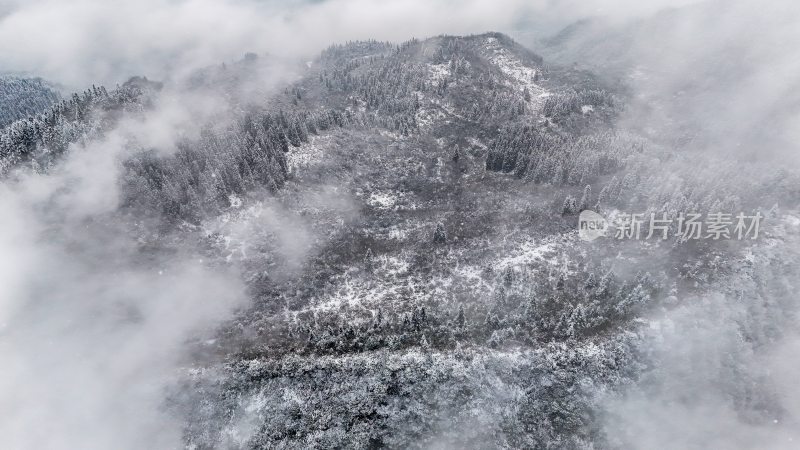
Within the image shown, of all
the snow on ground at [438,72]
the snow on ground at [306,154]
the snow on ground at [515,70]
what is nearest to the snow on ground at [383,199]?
the snow on ground at [306,154]

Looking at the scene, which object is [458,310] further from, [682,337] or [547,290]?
[682,337]

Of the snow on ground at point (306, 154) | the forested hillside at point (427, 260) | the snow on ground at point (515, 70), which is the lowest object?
the forested hillside at point (427, 260)

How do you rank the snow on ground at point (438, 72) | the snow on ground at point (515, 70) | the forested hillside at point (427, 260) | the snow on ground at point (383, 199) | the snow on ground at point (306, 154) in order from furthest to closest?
the snow on ground at point (515, 70) < the snow on ground at point (438, 72) < the snow on ground at point (306, 154) < the snow on ground at point (383, 199) < the forested hillside at point (427, 260)

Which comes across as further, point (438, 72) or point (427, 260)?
point (438, 72)

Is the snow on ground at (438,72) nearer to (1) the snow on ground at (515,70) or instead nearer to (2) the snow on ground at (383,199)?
(1) the snow on ground at (515,70)

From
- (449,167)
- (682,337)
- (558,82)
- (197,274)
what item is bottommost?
(682,337)

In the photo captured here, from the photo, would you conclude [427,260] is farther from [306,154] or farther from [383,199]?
[306,154]

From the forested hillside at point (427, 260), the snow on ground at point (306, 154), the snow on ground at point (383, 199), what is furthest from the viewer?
the snow on ground at point (306, 154)

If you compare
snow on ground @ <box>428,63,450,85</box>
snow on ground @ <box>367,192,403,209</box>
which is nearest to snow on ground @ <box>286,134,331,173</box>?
snow on ground @ <box>367,192,403,209</box>

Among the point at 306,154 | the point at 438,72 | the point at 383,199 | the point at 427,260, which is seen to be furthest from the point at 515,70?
the point at 427,260

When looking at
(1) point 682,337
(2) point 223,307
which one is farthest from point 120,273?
(1) point 682,337

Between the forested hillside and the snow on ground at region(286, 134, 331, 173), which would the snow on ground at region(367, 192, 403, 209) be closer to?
the forested hillside
